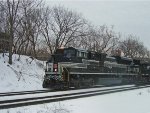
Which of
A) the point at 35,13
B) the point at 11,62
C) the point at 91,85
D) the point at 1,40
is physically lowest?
the point at 91,85

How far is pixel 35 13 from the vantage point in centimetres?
3881

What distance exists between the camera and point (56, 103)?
46.2 ft

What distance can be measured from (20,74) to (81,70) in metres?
5.89

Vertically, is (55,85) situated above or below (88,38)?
below

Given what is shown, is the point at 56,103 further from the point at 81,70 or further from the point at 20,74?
the point at 20,74

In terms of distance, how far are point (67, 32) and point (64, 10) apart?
17.6 ft

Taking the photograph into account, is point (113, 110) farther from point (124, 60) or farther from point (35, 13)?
point (35, 13)

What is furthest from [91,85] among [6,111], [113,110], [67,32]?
[67,32]

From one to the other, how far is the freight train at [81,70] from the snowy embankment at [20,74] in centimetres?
240

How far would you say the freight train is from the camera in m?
Result: 23.2

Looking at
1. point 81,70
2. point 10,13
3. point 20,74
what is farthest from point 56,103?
point 10,13

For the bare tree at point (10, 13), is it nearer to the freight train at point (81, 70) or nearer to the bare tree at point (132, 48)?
the freight train at point (81, 70)

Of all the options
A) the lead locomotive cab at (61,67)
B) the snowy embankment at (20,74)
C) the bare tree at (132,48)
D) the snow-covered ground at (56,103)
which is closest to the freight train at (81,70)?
the lead locomotive cab at (61,67)

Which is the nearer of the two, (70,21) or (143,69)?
(143,69)
